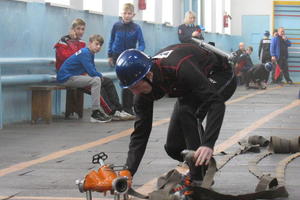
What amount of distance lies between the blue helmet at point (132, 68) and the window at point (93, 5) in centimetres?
1268

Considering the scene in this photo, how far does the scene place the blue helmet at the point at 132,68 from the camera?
18.4 ft

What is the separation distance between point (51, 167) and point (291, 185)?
2.37 meters

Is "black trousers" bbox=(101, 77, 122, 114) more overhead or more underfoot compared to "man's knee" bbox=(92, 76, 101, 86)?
more underfoot

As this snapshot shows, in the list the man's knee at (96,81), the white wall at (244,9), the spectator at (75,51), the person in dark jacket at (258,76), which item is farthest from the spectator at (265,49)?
the man's knee at (96,81)

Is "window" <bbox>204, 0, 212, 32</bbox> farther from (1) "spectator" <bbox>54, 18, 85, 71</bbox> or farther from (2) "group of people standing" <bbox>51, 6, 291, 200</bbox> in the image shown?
(2) "group of people standing" <bbox>51, 6, 291, 200</bbox>

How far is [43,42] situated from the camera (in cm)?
1484

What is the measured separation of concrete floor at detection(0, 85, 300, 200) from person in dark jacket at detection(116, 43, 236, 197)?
2.02 ft

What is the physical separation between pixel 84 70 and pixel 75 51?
42 cm

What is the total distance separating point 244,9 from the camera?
123ft

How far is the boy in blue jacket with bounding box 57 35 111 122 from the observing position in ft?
45.5

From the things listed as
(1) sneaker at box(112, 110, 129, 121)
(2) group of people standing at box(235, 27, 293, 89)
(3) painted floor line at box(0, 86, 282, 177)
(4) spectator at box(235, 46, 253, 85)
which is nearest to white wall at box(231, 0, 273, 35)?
(2) group of people standing at box(235, 27, 293, 89)

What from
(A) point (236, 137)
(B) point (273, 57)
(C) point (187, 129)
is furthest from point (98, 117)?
(B) point (273, 57)

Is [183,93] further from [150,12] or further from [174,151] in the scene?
[150,12]

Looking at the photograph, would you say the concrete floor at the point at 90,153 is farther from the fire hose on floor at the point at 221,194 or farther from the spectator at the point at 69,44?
the spectator at the point at 69,44
